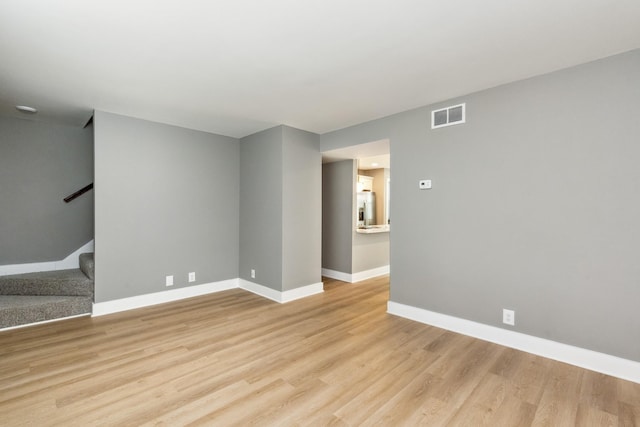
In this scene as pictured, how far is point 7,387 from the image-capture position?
215 centimetres

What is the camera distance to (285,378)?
7.47 feet

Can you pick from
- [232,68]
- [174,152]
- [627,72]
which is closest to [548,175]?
[627,72]

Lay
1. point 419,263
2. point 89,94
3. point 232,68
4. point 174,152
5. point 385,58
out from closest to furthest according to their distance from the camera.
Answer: point 385,58 < point 232,68 < point 89,94 < point 419,263 < point 174,152

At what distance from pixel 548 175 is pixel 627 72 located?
0.88m

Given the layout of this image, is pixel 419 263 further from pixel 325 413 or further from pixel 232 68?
pixel 232 68

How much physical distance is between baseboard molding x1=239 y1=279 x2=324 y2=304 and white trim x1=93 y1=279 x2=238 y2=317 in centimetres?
34

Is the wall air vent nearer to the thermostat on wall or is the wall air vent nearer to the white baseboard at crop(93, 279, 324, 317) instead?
the thermostat on wall

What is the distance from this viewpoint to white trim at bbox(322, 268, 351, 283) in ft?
17.5

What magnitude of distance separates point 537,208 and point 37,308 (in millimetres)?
5282

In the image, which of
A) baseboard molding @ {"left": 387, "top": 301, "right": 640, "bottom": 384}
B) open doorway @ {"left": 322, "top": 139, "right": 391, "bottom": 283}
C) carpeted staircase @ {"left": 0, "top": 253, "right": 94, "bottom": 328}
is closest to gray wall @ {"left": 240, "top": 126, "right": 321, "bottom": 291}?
open doorway @ {"left": 322, "top": 139, "right": 391, "bottom": 283}

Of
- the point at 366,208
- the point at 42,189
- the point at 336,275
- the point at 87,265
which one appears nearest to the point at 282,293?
the point at 336,275

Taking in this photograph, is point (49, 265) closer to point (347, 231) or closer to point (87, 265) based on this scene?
point (87, 265)

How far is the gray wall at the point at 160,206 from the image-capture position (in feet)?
12.0

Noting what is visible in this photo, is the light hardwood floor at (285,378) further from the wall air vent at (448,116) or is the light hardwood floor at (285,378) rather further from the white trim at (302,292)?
the wall air vent at (448,116)
